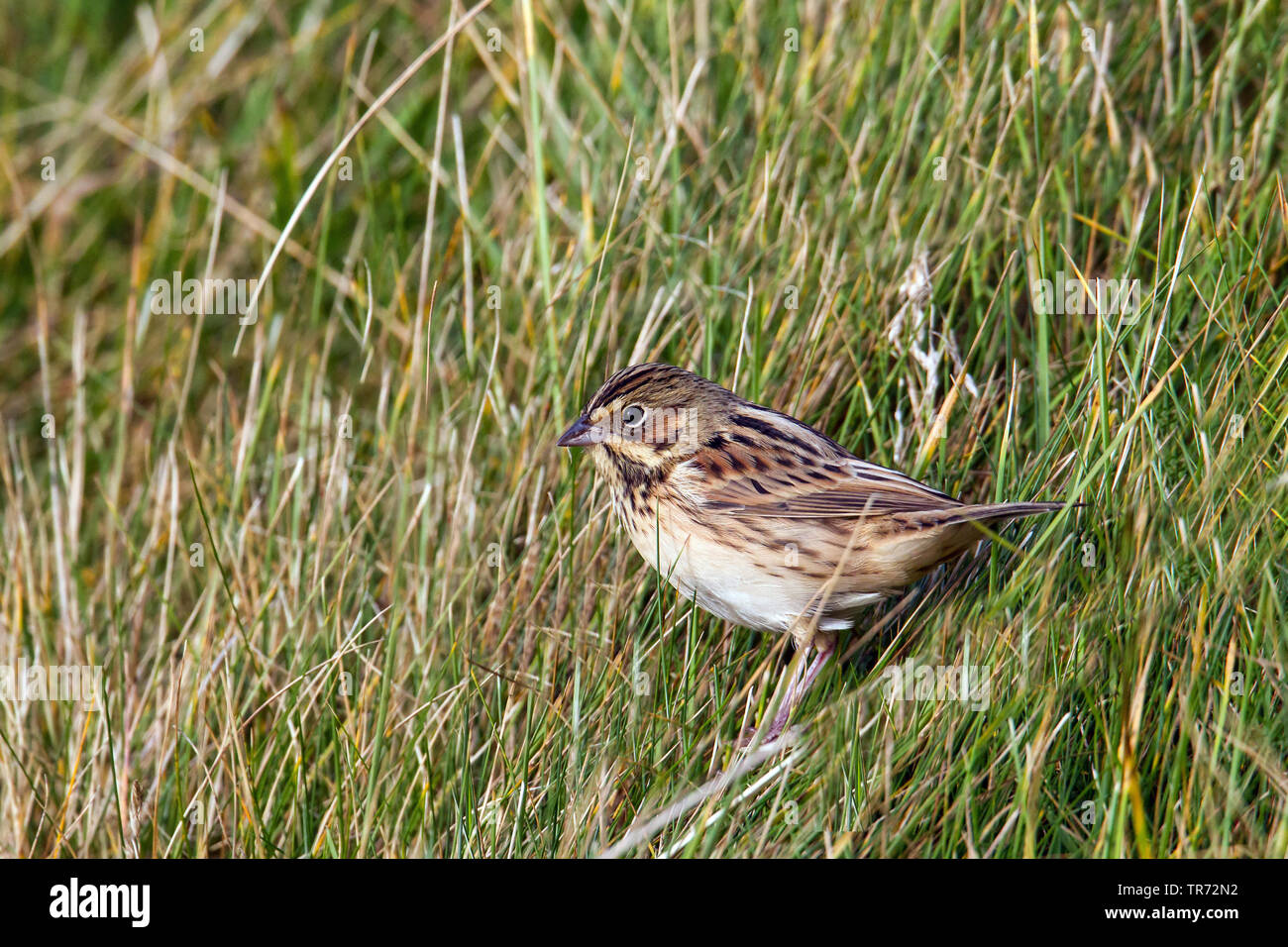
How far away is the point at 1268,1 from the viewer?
4.56 meters

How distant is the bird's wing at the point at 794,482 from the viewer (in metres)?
3.68

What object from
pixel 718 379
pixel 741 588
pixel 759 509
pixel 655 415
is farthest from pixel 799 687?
pixel 718 379

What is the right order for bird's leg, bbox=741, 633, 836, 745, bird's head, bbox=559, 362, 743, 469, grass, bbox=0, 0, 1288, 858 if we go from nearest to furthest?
grass, bbox=0, 0, 1288, 858
bird's leg, bbox=741, 633, 836, 745
bird's head, bbox=559, 362, 743, 469

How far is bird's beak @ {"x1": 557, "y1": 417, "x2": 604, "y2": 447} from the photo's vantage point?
3986 mm

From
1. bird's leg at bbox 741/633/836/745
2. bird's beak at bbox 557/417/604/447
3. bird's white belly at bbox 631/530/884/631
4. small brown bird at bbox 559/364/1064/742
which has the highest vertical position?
bird's beak at bbox 557/417/604/447

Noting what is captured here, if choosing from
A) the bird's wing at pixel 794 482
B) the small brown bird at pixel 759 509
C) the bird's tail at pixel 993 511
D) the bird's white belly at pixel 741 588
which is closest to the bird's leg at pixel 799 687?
the small brown bird at pixel 759 509

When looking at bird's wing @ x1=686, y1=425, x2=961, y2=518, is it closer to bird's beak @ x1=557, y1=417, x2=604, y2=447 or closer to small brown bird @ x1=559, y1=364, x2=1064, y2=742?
small brown bird @ x1=559, y1=364, x2=1064, y2=742

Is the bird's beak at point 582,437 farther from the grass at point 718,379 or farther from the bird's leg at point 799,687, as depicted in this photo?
the bird's leg at point 799,687

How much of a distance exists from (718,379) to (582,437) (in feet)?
2.20

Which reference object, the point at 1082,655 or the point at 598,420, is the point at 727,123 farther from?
the point at 1082,655

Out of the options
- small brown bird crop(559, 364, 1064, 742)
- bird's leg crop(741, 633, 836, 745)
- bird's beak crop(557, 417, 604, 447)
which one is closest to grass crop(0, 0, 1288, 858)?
bird's leg crop(741, 633, 836, 745)

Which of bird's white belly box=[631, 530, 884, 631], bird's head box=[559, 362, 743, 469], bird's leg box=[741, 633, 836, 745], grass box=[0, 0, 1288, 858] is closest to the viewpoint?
grass box=[0, 0, 1288, 858]

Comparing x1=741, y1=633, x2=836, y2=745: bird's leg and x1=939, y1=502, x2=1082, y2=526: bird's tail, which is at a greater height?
x1=939, y1=502, x2=1082, y2=526: bird's tail

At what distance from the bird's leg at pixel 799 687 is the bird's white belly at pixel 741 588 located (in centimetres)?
12
